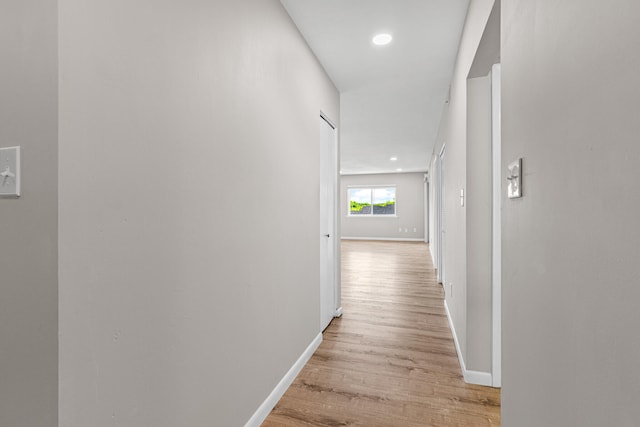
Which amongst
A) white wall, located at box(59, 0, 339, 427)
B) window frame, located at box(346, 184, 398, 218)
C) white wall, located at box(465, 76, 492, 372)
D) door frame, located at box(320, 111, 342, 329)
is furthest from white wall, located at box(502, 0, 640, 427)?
window frame, located at box(346, 184, 398, 218)

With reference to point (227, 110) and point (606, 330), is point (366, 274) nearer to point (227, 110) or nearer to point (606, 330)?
point (227, 110)

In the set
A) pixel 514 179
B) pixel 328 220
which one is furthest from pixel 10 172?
pixel 328 220

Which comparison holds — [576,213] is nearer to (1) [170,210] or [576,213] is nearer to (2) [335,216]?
(1) [170,210]

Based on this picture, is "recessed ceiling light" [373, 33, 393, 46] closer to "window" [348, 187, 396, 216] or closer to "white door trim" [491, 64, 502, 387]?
"white door trim" [491, 64, 502, 387]

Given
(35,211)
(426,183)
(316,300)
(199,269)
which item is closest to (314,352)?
(316,300)

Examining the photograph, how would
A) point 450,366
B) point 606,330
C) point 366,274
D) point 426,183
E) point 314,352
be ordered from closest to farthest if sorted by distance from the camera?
point 606,330 → point 450,366 → point 314,352 → point 366,274 → point 426,183

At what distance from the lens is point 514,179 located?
111cm

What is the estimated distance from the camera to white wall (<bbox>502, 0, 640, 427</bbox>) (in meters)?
0.54

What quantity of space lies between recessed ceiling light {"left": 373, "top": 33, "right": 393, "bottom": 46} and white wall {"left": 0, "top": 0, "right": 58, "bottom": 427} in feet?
6.79

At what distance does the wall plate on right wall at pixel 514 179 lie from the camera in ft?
3.45

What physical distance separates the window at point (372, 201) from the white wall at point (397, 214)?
0.51 ft

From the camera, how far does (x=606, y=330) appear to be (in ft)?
1.95

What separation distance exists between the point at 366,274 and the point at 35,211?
17.2 ft

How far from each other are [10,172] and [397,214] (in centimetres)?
1113
